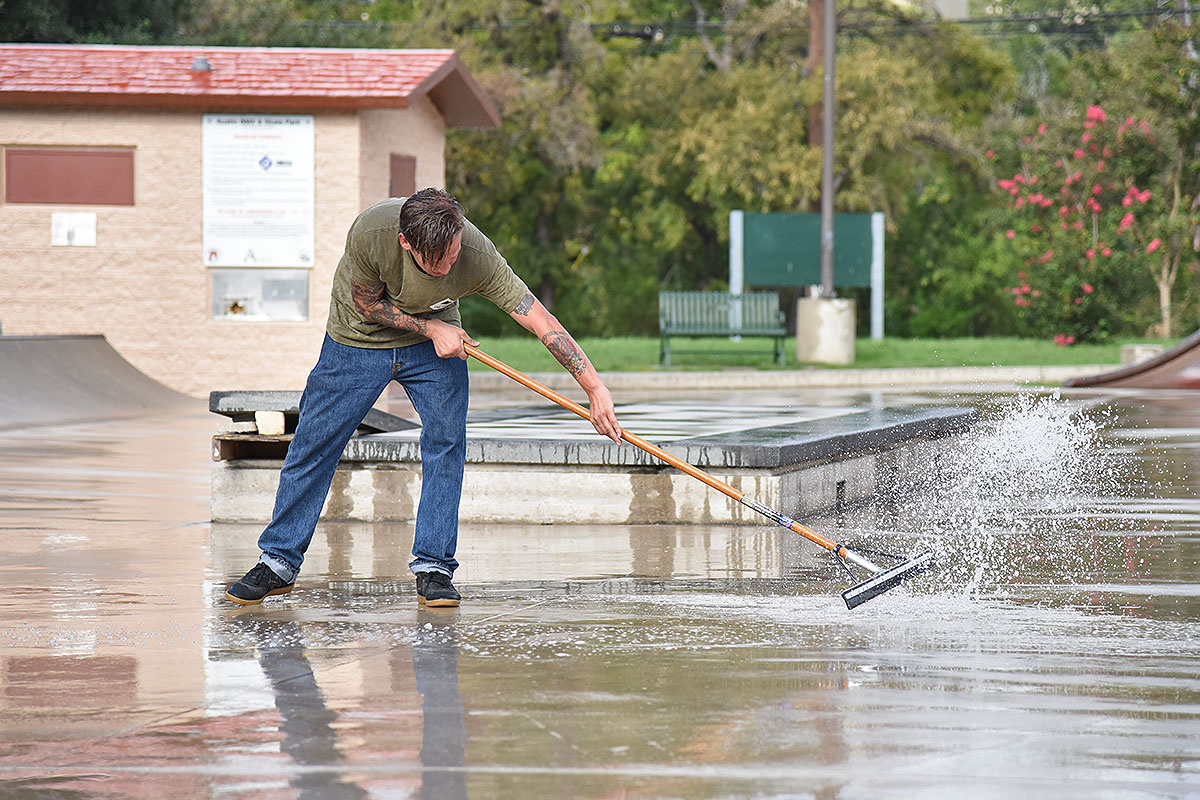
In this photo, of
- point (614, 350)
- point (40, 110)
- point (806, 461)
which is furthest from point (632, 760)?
point (614, 350)

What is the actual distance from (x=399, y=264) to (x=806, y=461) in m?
3.09

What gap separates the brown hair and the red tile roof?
13.6m

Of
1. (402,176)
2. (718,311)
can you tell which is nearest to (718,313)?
(718,311)

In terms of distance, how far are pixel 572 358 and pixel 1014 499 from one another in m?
4.27

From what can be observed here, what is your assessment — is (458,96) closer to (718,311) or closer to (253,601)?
(718,311)

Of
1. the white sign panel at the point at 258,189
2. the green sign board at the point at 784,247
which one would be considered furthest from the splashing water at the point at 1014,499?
the green sign board at the point at 784,247

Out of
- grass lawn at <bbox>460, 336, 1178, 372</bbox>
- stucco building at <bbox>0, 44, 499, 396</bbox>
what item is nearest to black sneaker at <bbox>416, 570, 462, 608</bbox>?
stucco building at <bbox>0, 44, 499, 396</bbox>

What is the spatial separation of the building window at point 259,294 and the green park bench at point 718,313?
5913 millimetres

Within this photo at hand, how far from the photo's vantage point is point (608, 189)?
126 ft

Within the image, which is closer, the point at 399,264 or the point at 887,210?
the point at 399,264

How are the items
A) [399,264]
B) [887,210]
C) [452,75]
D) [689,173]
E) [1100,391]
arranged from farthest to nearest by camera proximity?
[689,173], [887,210], [452,75], [1100,391], [399,264]

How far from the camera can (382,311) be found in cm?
618

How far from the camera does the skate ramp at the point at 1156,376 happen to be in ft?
63.2

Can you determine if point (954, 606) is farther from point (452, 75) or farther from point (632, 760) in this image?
point (452, 75)
